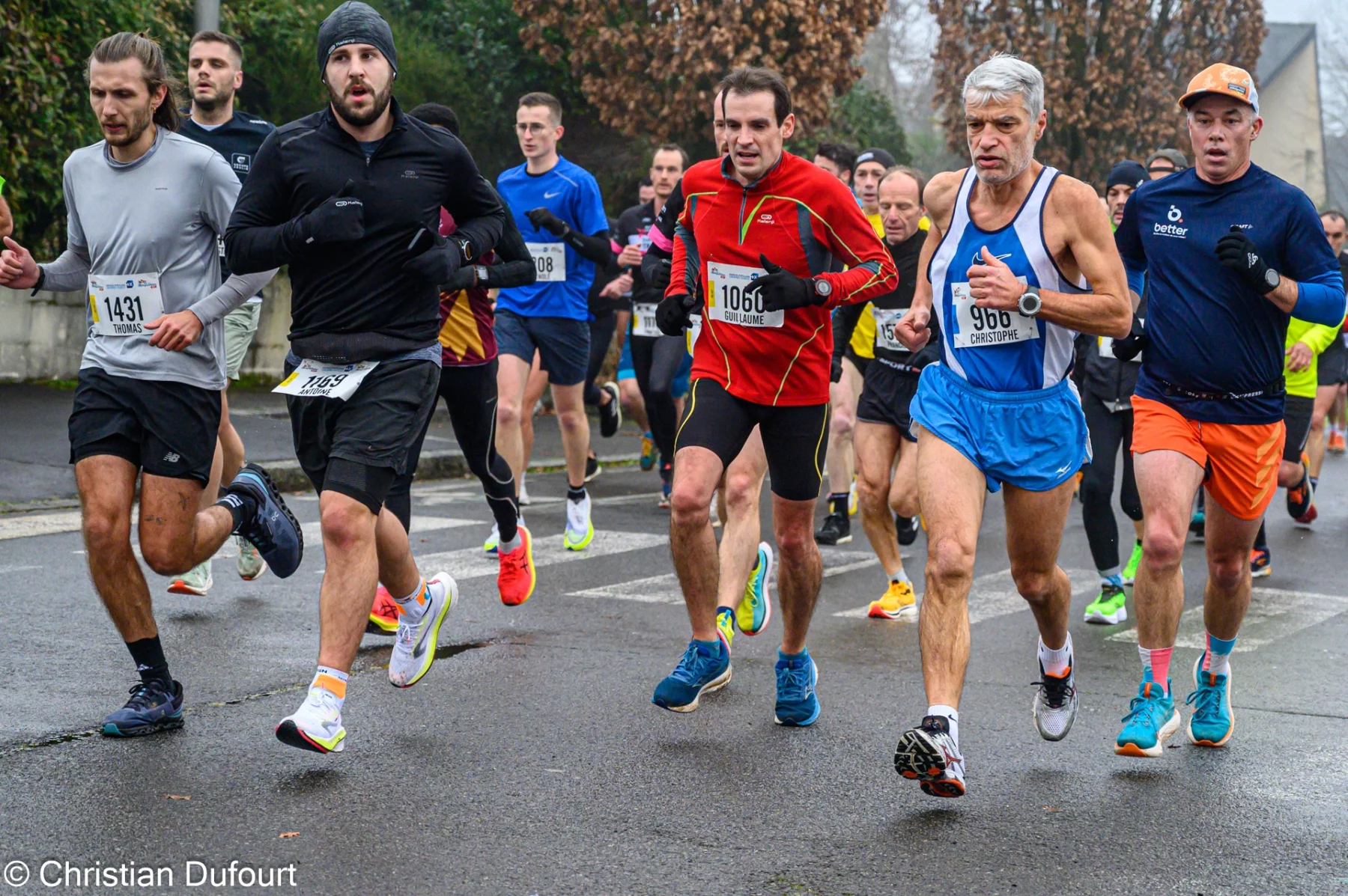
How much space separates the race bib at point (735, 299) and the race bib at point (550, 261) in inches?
156

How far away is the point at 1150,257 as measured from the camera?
18.7ft

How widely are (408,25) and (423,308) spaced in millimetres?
15863

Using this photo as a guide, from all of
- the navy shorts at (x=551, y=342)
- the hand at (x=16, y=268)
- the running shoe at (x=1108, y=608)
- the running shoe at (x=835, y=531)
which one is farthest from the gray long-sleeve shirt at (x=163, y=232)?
the running shoe at (x=835, y=531)

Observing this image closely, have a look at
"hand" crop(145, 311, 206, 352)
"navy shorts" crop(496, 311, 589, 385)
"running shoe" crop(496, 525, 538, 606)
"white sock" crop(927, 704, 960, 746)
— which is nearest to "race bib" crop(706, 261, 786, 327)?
"white sock" crop(927, 704, 960, 746)

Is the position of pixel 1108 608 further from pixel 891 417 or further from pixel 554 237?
pixel 554 237

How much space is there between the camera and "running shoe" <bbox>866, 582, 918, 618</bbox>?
7.85 m

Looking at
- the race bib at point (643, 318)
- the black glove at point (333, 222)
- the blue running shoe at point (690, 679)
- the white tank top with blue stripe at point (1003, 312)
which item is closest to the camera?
the black glove at point (333, 222)

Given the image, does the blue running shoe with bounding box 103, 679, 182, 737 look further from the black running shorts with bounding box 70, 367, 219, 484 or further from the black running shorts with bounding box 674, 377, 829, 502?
the black running shorts with bounding box 674, 377, 829, 502

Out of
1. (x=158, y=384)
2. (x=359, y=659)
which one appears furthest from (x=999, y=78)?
(x=359, y=659)

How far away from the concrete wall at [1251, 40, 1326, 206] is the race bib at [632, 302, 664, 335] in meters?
47.2

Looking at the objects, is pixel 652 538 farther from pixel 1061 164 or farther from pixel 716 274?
pixel 1061 164

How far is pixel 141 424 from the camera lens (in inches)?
205

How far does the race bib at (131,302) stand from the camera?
526 centimetres

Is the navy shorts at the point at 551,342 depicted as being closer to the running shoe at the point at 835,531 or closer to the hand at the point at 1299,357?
the running shoe at the point at 835,531
